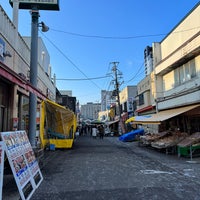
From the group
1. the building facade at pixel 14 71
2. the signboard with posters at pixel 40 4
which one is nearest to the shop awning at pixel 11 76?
the building facade at pixel 14 71

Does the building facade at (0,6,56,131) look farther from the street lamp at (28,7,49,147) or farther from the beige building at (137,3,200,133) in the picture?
the beige building at (137,3,200,133)

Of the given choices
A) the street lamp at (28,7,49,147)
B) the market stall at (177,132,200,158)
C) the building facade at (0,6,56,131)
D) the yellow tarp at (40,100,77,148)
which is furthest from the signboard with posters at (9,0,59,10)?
the market stall at (177,132,200,158)

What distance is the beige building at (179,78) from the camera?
15.8m

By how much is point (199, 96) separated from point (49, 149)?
10.7m

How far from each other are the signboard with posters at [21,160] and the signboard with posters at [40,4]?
832cm

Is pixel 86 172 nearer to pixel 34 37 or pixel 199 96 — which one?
pixel 34 37

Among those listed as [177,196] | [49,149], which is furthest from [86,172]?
[49,149]

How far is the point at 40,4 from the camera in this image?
12.5 m

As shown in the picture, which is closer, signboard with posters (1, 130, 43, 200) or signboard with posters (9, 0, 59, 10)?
signboard with posters (1, 130, 43, 200)

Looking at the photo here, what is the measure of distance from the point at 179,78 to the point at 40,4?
12381mm

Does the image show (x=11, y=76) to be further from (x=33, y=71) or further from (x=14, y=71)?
(x=33, y=71)

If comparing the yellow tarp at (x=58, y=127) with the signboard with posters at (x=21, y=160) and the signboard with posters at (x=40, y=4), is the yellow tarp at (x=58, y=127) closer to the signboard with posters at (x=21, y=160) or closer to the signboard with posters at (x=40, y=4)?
the signboard with posters at (x=40, y=4)

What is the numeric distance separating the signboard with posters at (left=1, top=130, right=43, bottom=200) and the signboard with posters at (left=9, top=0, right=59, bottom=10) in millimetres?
8323

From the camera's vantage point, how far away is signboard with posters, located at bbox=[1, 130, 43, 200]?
5176 mm
